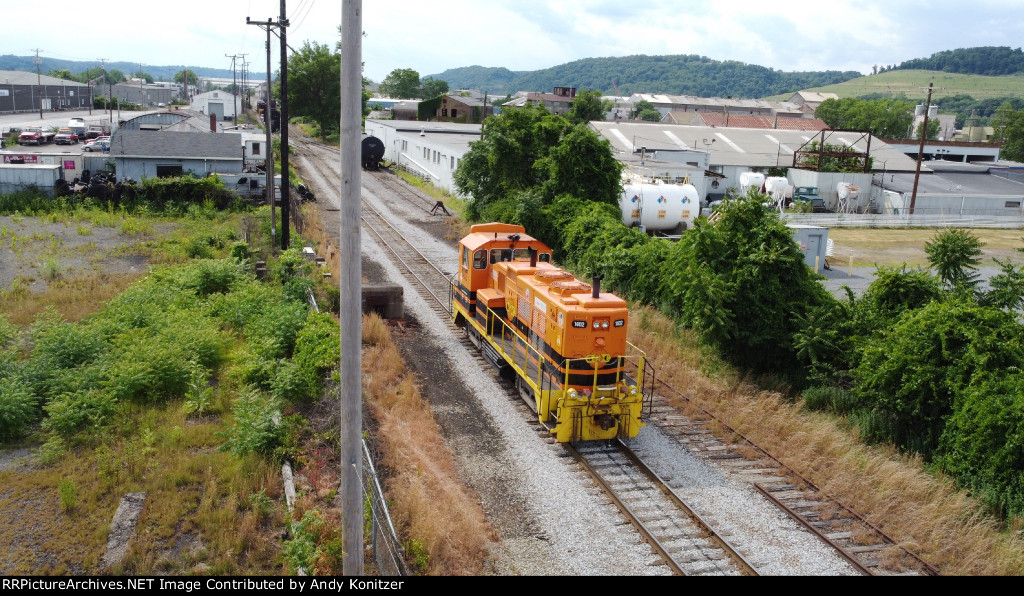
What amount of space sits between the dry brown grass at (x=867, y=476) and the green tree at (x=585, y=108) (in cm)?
8157

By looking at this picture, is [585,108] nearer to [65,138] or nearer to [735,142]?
[735,142]

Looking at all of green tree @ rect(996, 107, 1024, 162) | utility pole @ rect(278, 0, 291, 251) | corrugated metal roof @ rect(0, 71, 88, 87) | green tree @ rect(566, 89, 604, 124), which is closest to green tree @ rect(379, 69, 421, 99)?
corrugated metal roof @ rect(0, 71, 88, 87)

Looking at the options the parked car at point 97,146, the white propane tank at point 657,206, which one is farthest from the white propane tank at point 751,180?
the parked car at point 97,146

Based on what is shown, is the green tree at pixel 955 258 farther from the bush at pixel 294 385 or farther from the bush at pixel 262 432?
the bush at pixel 262 432

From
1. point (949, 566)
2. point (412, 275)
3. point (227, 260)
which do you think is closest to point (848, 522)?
point (949, 566)

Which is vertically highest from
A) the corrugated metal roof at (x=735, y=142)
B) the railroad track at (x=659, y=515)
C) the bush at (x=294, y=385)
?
the corrugated metal roof at (x=735, y=142)

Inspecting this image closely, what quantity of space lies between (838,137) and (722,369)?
68.1 meters

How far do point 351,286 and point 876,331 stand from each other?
13082 mm

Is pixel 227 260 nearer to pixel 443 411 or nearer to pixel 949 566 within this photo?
pixel 443 411

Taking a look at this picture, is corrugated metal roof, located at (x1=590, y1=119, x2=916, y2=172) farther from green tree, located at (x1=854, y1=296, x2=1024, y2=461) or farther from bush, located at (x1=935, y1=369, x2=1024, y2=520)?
bush, located at (x1=935, y1=369, x2=1024, y2=520)

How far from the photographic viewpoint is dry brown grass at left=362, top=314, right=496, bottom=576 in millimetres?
10609

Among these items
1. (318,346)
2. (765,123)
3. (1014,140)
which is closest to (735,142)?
(765,123)

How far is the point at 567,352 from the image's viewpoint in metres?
14.7

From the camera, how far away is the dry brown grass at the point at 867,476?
438 inches
